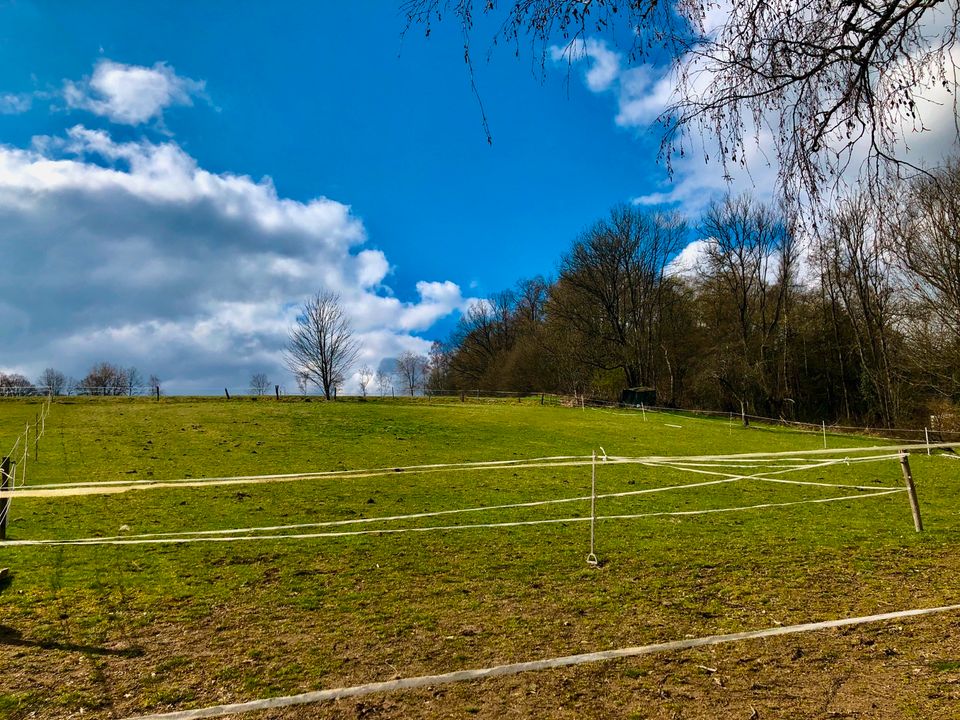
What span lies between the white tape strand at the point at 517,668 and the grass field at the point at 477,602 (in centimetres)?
10

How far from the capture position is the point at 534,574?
6523mm

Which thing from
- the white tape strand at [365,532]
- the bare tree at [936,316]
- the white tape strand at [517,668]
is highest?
the bare tree at [936,316]

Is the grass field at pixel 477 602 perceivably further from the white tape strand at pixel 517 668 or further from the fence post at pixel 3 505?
the fence post at pixel 3 505

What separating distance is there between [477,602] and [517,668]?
1673 millimetres

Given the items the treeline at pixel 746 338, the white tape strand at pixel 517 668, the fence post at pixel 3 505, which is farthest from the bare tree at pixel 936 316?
the fence post at pixel 3 505

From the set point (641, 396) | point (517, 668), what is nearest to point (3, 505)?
point (517, 668)

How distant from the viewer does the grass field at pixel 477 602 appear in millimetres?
3641

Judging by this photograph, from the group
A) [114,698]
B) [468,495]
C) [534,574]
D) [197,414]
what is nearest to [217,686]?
[114,698]

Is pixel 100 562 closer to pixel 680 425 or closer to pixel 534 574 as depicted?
pixel 534 574

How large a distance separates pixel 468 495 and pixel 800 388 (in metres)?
39.4

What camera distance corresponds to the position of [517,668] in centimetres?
396

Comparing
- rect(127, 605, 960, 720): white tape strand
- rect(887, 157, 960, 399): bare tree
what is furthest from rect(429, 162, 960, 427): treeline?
rect(127, 605, 960, 720): white tape strand

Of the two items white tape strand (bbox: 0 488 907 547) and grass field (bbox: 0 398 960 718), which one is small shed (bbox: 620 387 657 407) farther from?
white tape strand (bbox: 0 488 907 547)

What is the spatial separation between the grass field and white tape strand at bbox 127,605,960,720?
0.10 metres
